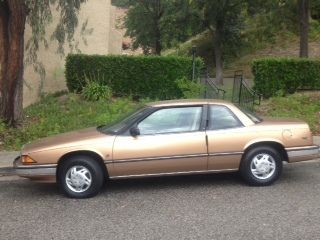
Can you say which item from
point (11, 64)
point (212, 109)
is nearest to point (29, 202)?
point (212, 109)

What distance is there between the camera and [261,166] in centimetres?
782

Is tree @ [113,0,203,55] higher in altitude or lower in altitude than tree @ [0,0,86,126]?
higher

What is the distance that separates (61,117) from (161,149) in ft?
20.7

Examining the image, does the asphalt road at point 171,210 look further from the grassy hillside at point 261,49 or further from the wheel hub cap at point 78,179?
the grassy hillside at point 261,49

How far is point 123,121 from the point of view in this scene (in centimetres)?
805

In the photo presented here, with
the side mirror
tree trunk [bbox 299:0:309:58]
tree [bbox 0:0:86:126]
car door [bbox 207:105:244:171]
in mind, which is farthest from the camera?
tree trunk [bbox 299:0:309:58]

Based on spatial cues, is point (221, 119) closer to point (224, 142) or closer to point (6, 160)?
point (224, 142)

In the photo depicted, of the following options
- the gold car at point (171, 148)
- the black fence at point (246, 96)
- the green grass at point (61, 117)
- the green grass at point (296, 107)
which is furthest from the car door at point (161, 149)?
the black fence at point (246, 96)

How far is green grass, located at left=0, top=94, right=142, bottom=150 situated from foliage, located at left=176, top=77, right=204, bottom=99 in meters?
1.40

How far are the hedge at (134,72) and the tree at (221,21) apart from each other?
13705 mm

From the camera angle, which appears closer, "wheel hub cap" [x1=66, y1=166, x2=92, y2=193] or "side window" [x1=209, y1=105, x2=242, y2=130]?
"wheel hub cap" [x1=66, y1=166, x2=92, y2=193]

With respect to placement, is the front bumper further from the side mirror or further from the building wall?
the building wall

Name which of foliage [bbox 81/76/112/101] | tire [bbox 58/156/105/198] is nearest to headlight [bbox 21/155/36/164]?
tire [bbox 58/156/105/198]

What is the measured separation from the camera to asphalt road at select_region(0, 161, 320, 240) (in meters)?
5.89
